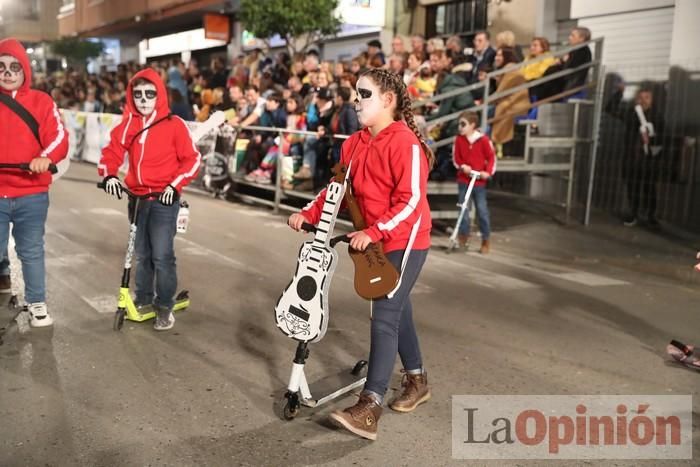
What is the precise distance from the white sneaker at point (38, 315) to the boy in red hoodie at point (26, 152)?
5.1 inches

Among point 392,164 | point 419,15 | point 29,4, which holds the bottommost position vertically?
point 392,164

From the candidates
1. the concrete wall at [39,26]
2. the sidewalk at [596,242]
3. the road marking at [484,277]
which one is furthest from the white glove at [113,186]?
the concrete wall at [39,26]

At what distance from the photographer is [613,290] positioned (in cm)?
808

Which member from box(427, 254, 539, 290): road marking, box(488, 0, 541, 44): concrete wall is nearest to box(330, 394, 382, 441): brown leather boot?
box(427, 254, 539, 290): road marking

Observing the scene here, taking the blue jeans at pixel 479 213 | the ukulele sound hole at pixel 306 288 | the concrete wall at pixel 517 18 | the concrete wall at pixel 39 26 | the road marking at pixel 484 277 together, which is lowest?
the road marking at pixel 484 277

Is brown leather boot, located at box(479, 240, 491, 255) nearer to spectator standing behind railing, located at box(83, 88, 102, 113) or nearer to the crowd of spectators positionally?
the crowd of spectators

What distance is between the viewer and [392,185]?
410 cm

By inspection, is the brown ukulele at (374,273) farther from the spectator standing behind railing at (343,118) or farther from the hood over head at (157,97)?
the spectator standing behind railing at (343,118)

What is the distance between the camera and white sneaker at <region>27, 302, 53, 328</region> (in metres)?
6.01

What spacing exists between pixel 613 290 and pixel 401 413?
14.2 feet

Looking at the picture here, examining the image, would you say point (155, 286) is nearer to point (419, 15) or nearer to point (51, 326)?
point (51, 326)

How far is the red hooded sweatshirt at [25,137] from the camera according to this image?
5.61 meters

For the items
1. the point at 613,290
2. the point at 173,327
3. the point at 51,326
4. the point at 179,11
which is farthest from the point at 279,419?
the point at 179,11

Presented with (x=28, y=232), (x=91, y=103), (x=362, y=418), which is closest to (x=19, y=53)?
(x=28, y=232)
